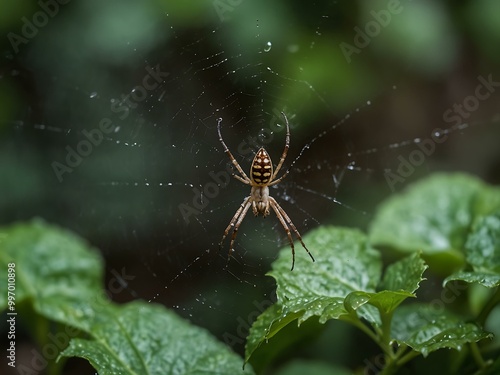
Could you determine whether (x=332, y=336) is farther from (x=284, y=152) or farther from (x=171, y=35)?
(x=171, y=35)

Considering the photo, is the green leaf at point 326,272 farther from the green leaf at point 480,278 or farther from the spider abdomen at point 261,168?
the spider abdomen at point 261,168

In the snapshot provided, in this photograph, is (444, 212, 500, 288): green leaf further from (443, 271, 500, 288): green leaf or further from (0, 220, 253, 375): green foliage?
(0, 220, 253, 375): green foliage

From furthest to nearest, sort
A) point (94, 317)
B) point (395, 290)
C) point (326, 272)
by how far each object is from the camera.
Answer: point (94, 317), point (326, 272), point (395, 290)

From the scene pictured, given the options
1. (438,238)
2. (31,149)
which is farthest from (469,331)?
(31,149)

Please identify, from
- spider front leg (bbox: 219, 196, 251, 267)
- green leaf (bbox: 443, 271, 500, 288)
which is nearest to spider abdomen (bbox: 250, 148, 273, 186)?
spider front leg (bbox: 219, 196, 251, 267)

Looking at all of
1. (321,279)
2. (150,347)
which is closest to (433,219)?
(321,279)

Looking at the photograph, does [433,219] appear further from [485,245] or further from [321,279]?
[321,279]
